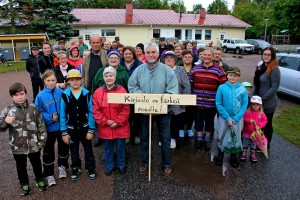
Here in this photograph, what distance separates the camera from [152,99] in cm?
366

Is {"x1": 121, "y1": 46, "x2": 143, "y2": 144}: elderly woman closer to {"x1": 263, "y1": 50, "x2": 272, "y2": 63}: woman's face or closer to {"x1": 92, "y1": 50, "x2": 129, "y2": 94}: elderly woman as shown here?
{"x1": 92, "y1": 50, "x2": 129, "y2": 94}: elderly woman

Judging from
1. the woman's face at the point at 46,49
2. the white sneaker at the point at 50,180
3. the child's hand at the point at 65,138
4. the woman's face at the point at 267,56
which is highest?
the woman's face at the point at 46,49

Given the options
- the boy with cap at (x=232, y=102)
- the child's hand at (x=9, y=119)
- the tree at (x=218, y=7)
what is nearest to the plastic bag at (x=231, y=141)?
the boy with cap at (x=232, y=102)

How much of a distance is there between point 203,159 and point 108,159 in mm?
1770

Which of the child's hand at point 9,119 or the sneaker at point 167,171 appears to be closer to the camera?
the child's hand at point 9,119

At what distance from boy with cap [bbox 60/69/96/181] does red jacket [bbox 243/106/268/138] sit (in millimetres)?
2709

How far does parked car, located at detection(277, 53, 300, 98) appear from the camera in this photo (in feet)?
28.4

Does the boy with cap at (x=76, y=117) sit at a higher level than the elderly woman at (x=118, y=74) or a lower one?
lower

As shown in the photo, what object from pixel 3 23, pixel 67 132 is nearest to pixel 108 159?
pixel 67 132

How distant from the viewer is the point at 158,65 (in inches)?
150

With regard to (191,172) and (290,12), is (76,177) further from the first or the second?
(290,12)

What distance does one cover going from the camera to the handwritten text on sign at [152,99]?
3.62m

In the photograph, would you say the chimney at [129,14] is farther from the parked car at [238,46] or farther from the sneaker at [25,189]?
the sneaker at [25,189]

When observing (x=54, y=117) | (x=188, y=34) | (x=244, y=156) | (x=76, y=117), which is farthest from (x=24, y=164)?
(x=188, y=34)
